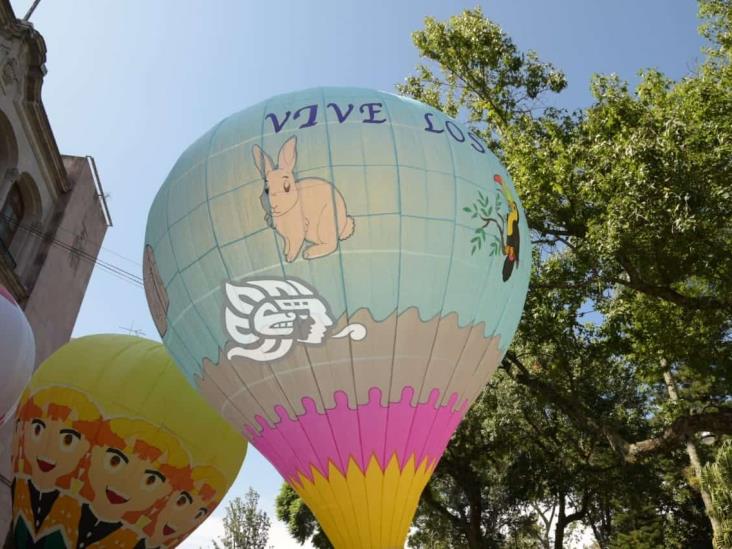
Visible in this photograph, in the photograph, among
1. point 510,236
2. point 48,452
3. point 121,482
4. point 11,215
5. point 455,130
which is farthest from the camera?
point 11,215

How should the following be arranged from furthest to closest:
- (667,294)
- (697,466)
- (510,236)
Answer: (697,466) < (667,294) < (510,236)

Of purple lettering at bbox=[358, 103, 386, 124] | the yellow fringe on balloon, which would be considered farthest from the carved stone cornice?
the yellow fringe on balloon

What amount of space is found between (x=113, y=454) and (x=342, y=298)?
16.9 feet

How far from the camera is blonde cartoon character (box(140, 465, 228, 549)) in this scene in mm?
10031

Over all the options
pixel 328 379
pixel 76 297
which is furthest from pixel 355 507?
pixel 76 297

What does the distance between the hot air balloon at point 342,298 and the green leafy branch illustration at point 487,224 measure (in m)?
0.03

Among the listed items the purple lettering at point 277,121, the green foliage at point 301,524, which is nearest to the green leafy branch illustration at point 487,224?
the purple lettering at point 277,121

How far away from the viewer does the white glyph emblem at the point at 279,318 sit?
6.95 meters

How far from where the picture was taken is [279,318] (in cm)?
697

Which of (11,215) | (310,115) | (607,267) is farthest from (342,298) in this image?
(11,215)

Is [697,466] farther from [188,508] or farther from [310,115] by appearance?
[310,115]

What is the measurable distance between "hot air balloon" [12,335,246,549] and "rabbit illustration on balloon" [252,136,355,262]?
468 cm

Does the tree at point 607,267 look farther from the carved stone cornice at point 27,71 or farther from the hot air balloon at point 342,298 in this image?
the carved stone cornice at point 27,71

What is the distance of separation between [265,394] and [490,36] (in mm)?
14377
